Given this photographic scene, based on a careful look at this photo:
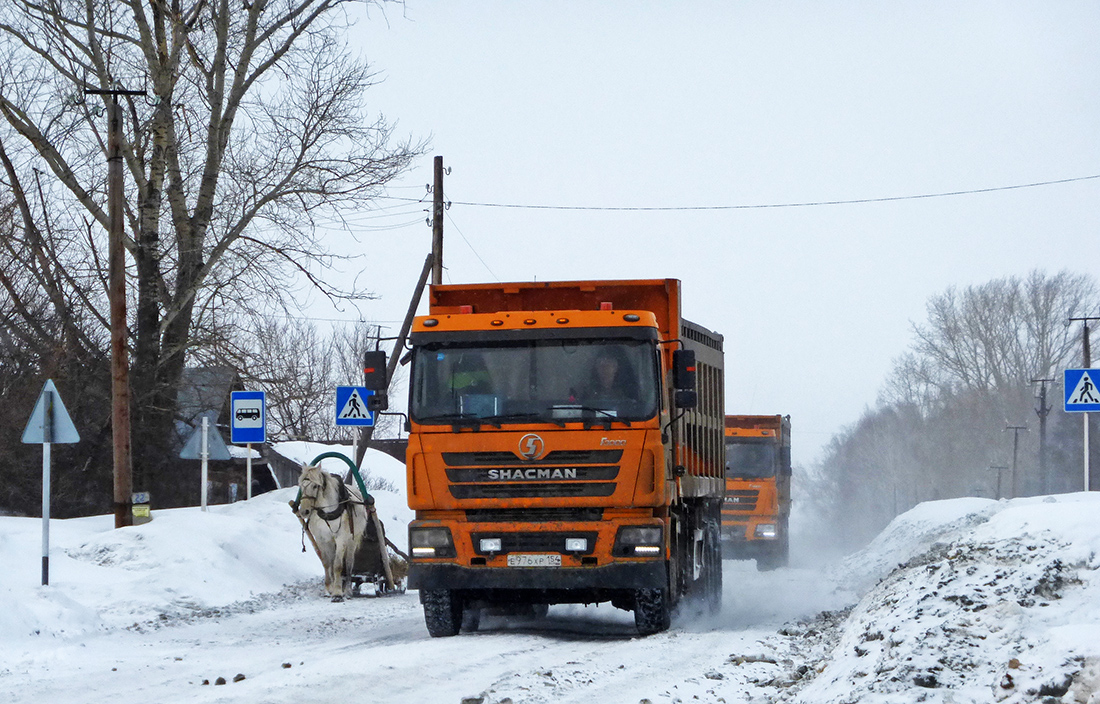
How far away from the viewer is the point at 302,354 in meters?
73.4

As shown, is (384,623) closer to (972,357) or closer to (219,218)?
(219,218)

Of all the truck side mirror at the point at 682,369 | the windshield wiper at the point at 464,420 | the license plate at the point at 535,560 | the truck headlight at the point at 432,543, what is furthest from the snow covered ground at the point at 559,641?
the truck side mirror at the point at 682,369

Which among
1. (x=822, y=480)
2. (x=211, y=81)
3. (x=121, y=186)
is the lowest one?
(x=822, y=480)

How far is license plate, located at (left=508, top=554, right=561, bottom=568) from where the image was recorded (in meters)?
11.0

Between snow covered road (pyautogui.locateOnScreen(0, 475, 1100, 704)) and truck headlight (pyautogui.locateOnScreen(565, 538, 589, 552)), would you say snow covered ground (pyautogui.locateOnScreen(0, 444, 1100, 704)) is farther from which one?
truck headlight (pyautogui.locateOnScreen(565, 538, 589, 552))

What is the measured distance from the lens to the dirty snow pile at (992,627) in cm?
641

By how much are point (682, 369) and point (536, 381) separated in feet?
4.49

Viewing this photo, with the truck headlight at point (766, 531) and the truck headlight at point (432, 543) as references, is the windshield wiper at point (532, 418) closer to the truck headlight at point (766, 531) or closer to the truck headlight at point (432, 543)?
the truck headlight at point (432, 543)

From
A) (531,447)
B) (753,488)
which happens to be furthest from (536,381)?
(753,488)

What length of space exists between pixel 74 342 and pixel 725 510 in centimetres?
1383

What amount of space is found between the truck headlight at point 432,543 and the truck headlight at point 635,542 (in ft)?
4.96

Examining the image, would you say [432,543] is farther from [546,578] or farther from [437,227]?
[437,227]

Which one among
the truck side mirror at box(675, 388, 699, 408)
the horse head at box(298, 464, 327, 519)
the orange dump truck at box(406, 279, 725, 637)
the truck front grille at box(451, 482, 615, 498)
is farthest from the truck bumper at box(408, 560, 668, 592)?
the horse head at box(298, 464, 327, 519)

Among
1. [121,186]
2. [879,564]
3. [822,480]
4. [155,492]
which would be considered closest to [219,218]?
[155,492]
